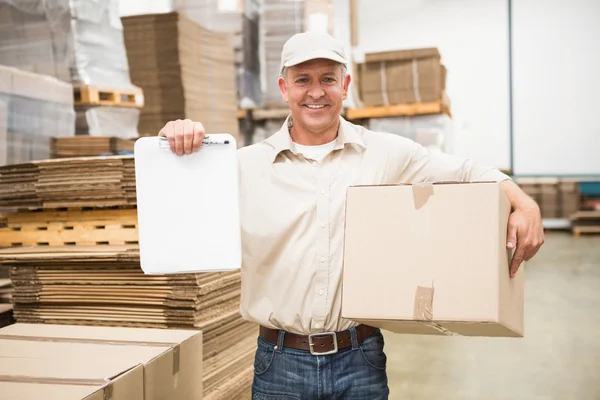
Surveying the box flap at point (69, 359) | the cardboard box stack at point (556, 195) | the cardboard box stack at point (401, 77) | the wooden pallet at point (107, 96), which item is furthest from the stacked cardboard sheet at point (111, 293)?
the cardboard box stack at point (556, 195)

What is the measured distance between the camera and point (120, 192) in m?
3.14

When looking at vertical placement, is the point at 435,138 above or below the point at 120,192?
above

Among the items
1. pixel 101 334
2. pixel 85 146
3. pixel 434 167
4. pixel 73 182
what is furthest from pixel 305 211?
pixel 85 146

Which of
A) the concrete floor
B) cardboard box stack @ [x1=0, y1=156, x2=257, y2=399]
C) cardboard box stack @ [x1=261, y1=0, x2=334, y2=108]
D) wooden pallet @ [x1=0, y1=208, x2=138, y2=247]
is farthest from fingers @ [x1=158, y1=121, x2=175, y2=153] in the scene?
cardboard box stack @ [x1=261, y1=0, x2=334, y2=108]

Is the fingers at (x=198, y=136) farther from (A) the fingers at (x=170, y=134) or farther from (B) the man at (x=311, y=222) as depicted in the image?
(B) the man at (x=311, y=222)

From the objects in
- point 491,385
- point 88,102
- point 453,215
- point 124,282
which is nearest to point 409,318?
point 453,215

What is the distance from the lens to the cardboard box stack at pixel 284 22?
6379 millimetres

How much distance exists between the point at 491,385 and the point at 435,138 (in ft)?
13.6

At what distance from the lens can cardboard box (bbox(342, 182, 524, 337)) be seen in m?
1.75

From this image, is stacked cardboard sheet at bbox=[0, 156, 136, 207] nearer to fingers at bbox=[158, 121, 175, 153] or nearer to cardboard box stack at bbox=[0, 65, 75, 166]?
cardboard box stack at bbox=[0, 65, 75, 166]

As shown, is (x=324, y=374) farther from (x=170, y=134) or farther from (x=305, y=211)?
(x=170, y=134)

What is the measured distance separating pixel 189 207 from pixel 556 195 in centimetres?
1180

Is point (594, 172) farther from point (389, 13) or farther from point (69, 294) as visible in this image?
point (69, 294)

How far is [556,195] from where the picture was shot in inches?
487
